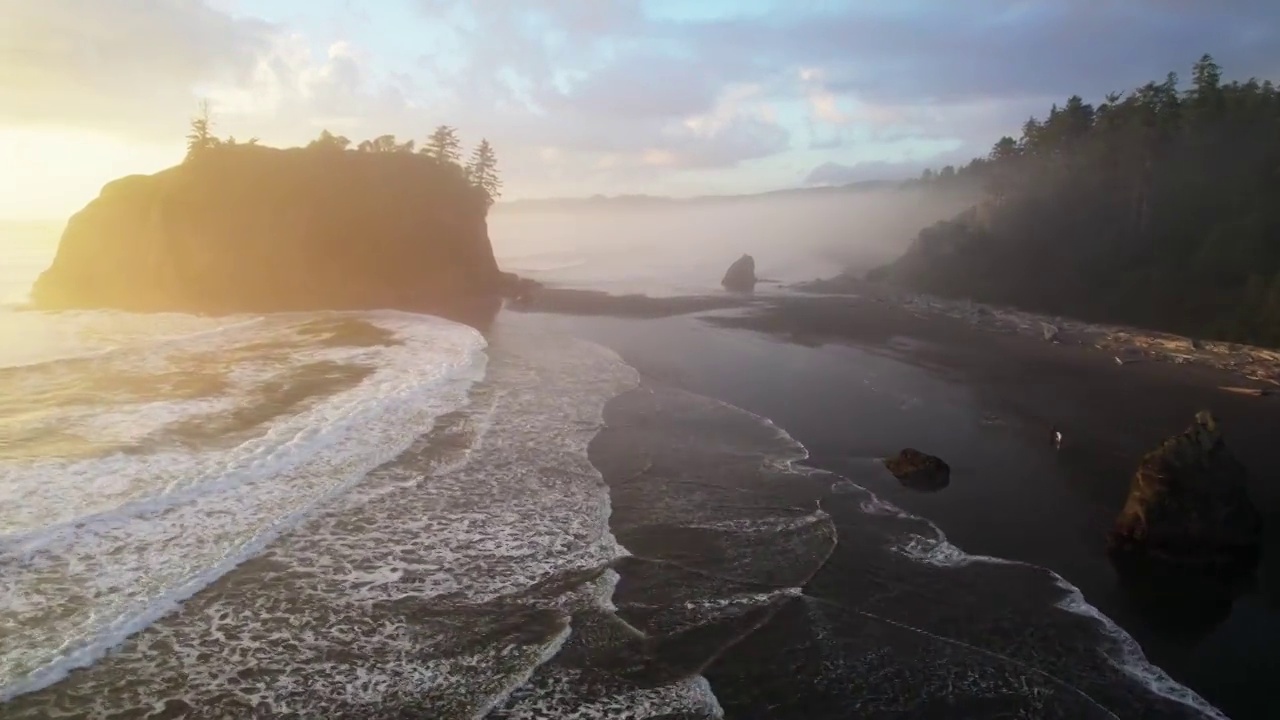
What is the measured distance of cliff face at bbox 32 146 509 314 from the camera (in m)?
51.8

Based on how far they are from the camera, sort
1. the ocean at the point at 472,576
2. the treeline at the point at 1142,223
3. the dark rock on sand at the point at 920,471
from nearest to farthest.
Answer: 1. the ocean at the point at 472,576
2. the dark rock on sand at the point at 920,471
3. the treeline at the point at 1142,223

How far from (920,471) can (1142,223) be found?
46195 mm

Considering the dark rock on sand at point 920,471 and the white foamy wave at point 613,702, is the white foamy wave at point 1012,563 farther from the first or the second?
the white foamy wave at point 613,702

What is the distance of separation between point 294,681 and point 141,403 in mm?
16355

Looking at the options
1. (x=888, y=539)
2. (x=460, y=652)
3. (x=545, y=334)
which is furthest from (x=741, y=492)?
(x=545, y=334)

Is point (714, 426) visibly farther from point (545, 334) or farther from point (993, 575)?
point (545, 334)

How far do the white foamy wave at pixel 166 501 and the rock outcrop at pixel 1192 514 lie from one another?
16.6m

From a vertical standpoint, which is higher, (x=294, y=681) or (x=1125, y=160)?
(x=1125, y=160)

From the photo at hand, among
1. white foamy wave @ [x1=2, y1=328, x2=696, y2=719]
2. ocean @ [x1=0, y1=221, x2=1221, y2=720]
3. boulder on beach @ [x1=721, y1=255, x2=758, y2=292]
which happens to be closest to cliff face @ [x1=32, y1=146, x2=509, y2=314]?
boulder on beach @ [x1=721, y1=255, x2=758, y2=292]

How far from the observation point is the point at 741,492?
56.5 feet

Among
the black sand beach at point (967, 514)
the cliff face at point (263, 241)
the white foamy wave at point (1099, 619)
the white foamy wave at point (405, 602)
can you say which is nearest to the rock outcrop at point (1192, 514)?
the black sand beach at point (967, 514)

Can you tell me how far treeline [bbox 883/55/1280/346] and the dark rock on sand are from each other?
2833 cm

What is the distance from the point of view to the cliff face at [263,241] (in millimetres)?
51781

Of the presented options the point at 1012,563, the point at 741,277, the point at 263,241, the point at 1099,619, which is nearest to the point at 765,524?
the point at 1012,563
